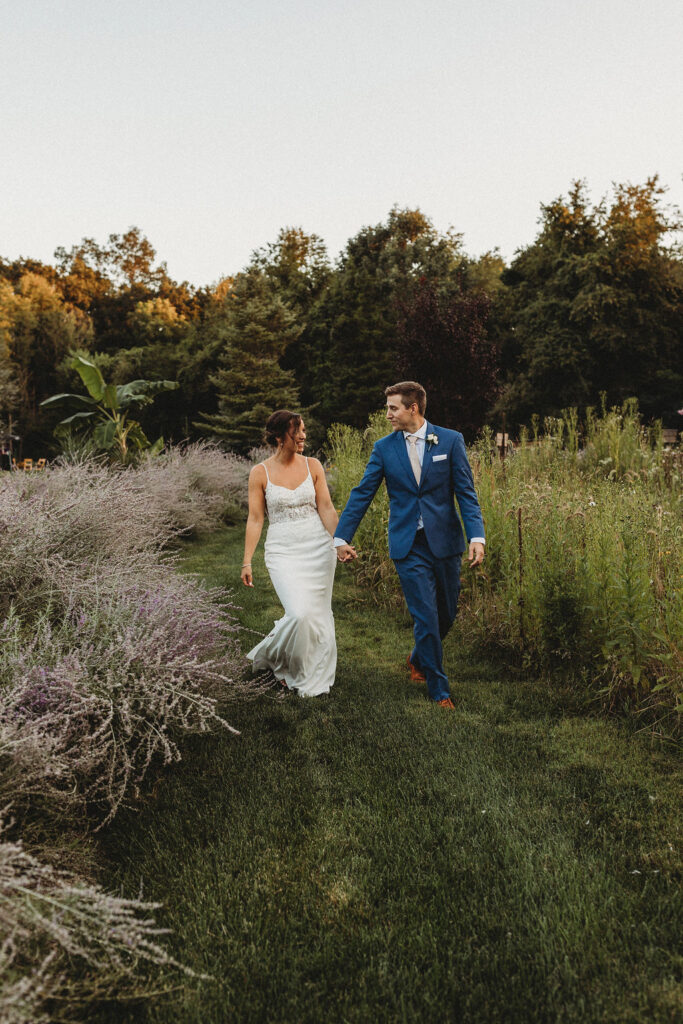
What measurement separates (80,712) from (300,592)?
7.09 ft

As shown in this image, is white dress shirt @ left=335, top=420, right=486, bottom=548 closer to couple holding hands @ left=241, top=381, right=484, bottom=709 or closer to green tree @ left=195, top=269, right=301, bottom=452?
couple holding hands @ left=241, top=381, right=484, bottom=709

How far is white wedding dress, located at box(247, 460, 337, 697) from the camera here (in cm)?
440

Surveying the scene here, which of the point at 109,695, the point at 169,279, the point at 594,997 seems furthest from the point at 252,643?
the point at 169,279

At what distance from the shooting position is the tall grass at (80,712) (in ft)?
5.84

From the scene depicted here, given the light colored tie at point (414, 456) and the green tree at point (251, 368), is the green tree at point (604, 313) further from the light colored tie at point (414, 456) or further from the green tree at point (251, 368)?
the light colored tie at point (414, 456)

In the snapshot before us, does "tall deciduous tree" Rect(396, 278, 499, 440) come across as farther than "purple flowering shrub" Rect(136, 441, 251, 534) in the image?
Yes

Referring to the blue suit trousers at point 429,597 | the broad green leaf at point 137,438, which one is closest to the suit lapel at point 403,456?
the blue suit trousers at point 429,597

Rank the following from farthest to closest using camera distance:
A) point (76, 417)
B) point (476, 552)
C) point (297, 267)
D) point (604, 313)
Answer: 1. point (297, 267)
2. point (604, 313)
3. point (76, 417)
4. point (476, 552)

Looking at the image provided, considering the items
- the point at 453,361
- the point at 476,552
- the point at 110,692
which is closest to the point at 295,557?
the point at 476,552

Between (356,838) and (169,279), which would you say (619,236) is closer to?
(356,838)

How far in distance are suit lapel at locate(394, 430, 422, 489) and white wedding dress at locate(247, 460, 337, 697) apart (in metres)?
0.81

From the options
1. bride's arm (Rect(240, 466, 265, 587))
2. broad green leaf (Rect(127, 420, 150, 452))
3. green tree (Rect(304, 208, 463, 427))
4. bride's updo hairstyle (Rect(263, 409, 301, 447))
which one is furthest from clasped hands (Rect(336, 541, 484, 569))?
green tree (Rect(304, 208, 463, 427))

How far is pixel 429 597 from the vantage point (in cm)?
425

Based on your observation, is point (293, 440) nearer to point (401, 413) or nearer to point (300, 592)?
point (401, 413)
